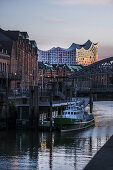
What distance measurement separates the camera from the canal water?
135ft

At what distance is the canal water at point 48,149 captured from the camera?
41.1 metres

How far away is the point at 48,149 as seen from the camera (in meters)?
50.8

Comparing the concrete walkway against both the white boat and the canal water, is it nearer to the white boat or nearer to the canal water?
the canal water

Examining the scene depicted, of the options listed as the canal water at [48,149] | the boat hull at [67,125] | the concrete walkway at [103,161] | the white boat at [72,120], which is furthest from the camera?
the white boat at [72,120]

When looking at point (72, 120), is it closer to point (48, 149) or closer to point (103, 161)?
point (48, 149)

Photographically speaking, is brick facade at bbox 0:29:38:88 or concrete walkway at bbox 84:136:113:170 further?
brick facade at bbox 0:29:38:88

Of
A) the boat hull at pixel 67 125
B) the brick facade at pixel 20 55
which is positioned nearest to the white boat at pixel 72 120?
the boat hull at pixel 67 125

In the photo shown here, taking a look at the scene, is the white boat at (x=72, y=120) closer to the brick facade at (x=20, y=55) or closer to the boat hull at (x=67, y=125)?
the boat hull at (x=67, y=125)

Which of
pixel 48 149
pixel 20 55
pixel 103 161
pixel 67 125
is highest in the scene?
pixel 20 55

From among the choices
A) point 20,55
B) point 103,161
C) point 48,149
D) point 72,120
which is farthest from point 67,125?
point 20,55

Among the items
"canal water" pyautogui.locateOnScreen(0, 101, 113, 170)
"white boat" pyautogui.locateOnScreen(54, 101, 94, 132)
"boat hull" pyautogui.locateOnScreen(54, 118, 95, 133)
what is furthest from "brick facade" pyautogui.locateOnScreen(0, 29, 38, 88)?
"canal water" pyautogui.locateOnScreen(0, 101, 113, 170)

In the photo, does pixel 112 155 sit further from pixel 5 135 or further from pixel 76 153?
pixel 5 135

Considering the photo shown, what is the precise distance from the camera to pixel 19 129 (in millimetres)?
65562

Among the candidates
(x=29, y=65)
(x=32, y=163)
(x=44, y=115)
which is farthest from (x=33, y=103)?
(x=29, y=65)
